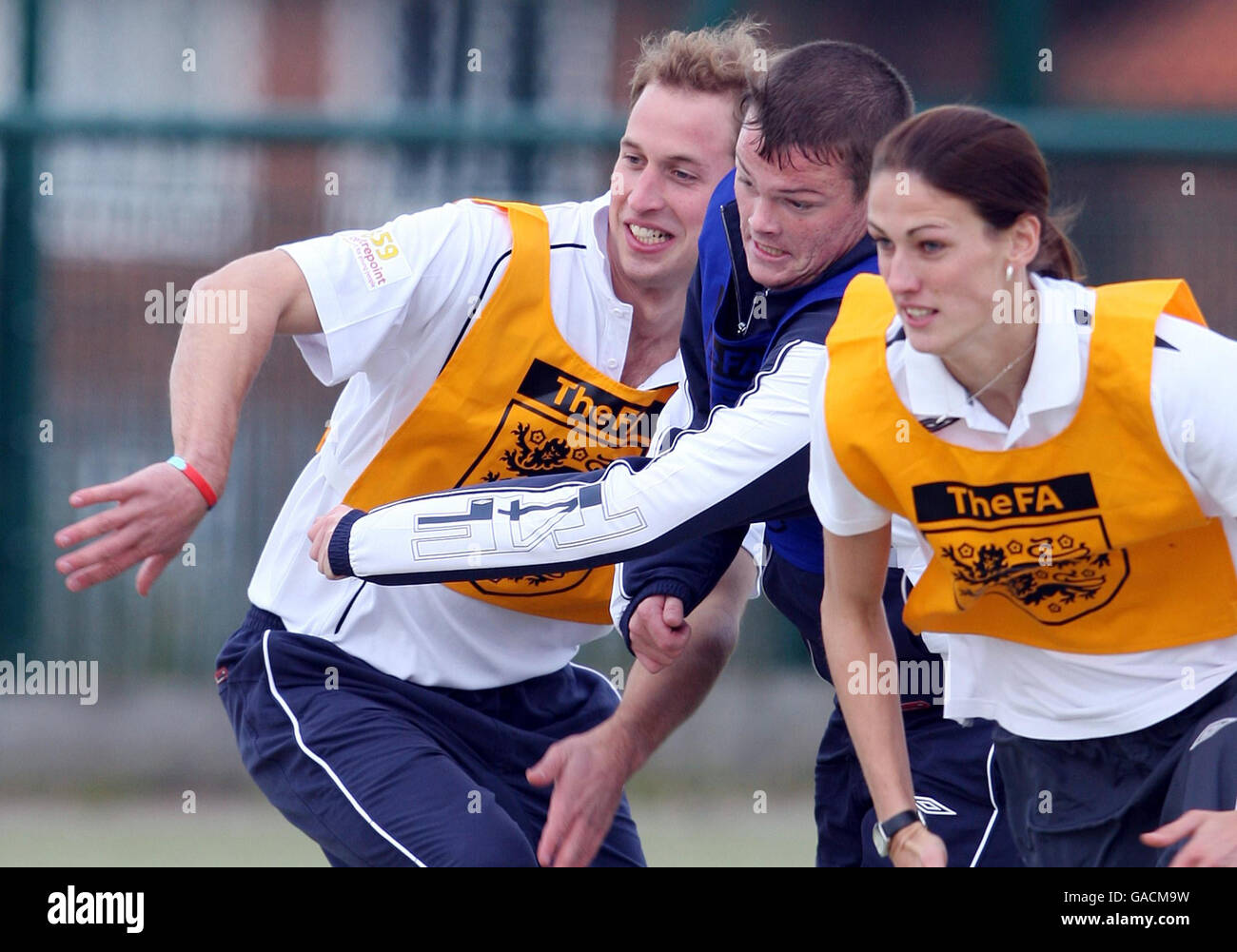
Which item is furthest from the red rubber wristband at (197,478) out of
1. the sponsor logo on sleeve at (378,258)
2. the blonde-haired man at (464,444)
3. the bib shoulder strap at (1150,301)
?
the bib shoulder strap at (1150,301)

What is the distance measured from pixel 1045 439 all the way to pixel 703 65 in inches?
52.1

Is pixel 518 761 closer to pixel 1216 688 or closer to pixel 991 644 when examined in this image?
pixel 991 644

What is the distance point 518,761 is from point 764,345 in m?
1.04

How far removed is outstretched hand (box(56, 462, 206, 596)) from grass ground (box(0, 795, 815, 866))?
2.64 metres

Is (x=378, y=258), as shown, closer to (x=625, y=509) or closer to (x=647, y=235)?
(x=647, y=235)

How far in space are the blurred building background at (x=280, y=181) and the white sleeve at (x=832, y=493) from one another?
3441mm

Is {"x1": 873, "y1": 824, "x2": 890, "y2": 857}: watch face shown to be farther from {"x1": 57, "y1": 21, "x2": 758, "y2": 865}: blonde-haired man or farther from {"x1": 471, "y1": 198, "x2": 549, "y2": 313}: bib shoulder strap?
{"x1": 471, "y1": 198, "x2": 549, "y2": 313}: bib shoulder strap

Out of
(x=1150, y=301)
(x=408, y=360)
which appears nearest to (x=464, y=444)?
(x=408, y=360)

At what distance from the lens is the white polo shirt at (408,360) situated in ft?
10.1

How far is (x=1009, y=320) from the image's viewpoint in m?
2.35

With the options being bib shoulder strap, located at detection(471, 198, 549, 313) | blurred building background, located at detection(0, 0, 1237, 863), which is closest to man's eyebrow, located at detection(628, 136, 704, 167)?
bib shoulder strap, located at detection(471, 198, 549, 313)

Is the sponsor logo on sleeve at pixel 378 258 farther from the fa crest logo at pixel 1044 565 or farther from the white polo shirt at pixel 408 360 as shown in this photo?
the fa crest logo at pixel 1044 565

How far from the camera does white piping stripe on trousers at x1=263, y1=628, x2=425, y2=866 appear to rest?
9.66 ft
